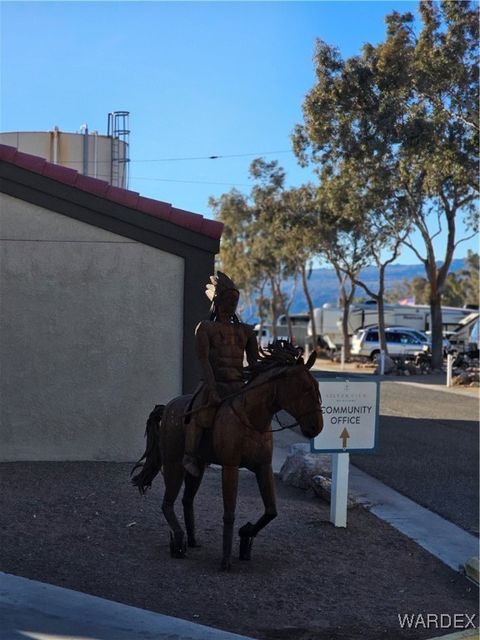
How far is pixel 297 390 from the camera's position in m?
6.23

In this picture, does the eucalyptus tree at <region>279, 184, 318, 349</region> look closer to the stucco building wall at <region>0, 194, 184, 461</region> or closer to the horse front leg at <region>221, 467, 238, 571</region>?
the stucco building wall at <region>0, 194, 184, 461</region>

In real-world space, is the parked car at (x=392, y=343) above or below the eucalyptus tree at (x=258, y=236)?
below

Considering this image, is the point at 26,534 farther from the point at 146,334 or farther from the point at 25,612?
the point at 146,334

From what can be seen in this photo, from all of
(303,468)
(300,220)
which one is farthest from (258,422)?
(300,220)

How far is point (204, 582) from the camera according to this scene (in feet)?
20.0

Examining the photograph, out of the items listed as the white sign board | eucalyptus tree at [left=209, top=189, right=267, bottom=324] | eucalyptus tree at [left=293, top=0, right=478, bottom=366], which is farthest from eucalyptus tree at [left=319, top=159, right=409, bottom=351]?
the white sign board

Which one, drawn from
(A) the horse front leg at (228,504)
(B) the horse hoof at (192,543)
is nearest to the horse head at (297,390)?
(A) the horse front leg at (228,504)

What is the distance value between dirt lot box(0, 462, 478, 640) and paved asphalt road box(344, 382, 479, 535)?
1620mm

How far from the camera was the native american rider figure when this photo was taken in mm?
6438

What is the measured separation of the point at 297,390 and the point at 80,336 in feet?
15.7

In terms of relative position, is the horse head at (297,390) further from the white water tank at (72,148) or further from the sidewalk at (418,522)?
the white water tank at (72,148)

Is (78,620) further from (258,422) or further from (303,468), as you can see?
(303,468)

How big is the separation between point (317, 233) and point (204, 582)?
116ft

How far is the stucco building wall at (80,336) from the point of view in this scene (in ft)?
33.8
